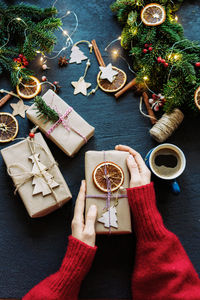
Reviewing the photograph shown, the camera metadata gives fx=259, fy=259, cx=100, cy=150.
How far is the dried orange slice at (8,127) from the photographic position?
4.18 ft

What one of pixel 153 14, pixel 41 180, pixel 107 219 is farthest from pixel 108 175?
pixel 153 14

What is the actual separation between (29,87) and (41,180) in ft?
1.63

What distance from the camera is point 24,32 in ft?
4.15

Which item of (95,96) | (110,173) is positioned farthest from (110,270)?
(95,96)

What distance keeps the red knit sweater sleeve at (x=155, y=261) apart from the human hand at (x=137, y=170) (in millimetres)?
31

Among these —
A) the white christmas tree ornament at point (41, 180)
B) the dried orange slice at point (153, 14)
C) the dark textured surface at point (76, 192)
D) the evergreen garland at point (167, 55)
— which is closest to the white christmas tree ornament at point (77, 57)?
the dark textured surface at point (76, 192)

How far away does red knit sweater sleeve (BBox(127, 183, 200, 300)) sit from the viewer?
99cm

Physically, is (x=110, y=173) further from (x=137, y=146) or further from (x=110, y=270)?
(x=110, y=270)

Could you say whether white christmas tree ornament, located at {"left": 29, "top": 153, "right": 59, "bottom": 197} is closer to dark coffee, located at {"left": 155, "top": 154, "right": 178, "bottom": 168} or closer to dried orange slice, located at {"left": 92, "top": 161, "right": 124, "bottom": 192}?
dried orange slice, located at {"left": 92, "top": 161, "right": 124, "bottom": 192}

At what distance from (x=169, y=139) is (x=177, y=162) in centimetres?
15

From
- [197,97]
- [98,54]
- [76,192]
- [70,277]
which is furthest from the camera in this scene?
[98,54]

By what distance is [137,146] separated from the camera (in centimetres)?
129

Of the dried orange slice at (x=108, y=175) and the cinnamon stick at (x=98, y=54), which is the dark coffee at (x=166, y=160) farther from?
the cinnamon stick at (x=98, y=54)

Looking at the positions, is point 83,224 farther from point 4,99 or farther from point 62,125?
point 4,99
